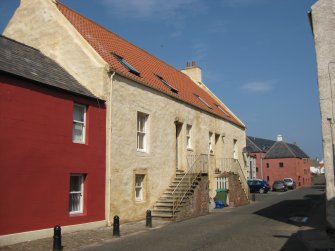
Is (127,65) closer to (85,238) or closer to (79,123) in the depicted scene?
(79,123)

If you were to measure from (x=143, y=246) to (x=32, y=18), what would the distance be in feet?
38.9

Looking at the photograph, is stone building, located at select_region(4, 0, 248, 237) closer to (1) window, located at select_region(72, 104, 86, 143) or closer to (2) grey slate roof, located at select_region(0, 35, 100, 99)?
(2) grey slate roof, located at select_region(0, 35, 100, 99)

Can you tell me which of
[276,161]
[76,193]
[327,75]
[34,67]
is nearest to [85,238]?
[76,193]

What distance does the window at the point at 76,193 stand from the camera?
551 inches

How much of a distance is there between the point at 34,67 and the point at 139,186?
283 inches

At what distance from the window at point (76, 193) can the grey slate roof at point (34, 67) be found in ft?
10.2

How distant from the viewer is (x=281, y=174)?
66625mm

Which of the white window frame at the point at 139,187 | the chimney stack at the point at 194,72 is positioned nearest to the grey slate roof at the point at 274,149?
the chimney stack at the point at 194,72

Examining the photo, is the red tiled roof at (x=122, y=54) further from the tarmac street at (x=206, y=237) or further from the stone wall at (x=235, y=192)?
the tarmac street at (x=206, y=237)

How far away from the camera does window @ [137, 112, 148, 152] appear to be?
18.0 metres

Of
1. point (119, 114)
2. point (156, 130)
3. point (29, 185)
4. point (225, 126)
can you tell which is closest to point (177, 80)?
point (225, 126)

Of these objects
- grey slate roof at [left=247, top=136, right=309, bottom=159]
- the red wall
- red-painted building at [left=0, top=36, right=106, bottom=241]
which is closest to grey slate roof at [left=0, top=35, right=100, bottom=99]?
red-painted building at [left=0, top=36, right=106, bottom=241]

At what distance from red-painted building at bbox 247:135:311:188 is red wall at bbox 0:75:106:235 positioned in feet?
171

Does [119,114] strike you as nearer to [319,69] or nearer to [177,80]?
[319,69]
